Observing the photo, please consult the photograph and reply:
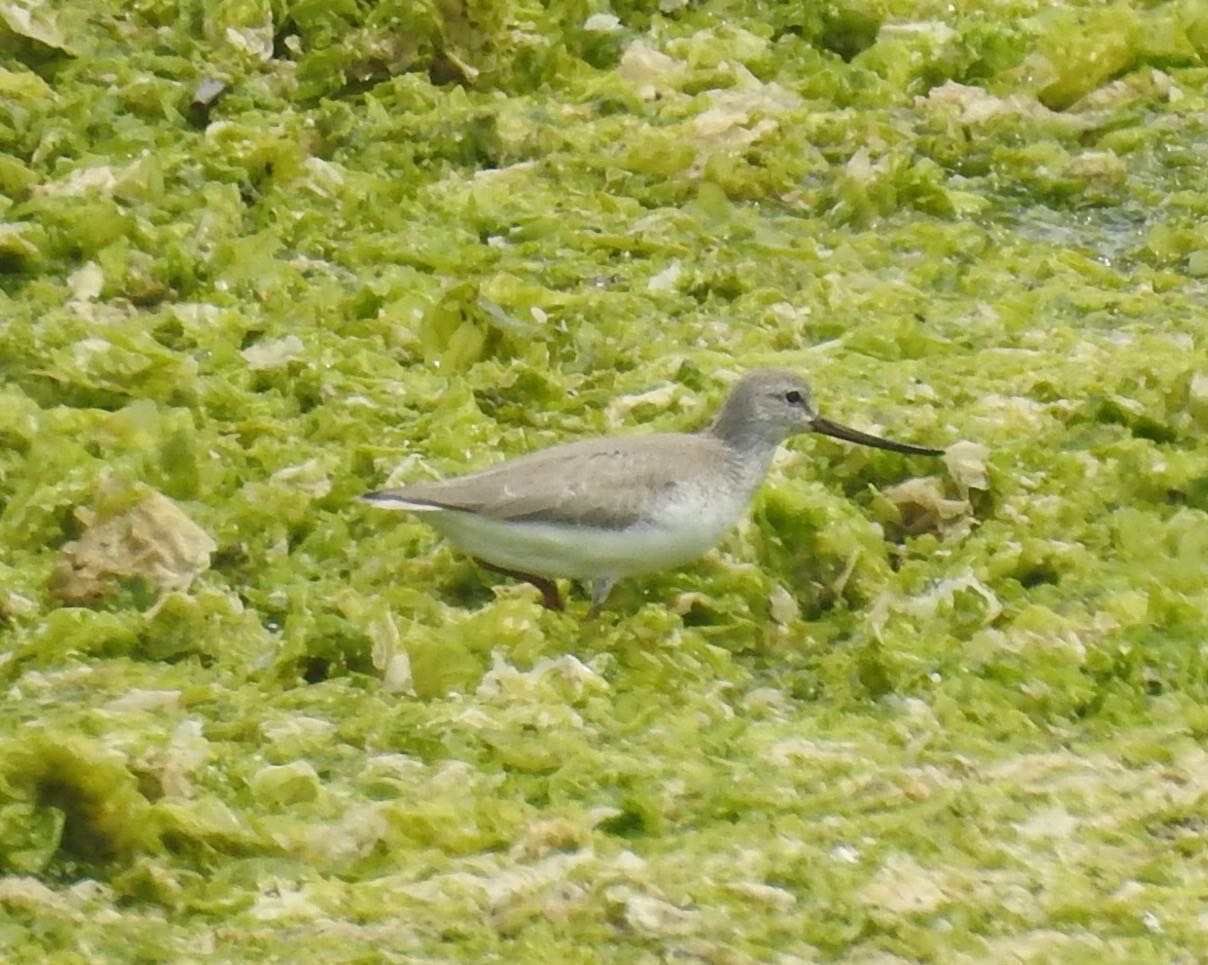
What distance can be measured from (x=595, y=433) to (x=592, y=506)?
982mm

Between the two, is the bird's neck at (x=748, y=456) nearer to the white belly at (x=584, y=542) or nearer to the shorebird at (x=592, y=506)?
the shorebird at (x=592, y=506)

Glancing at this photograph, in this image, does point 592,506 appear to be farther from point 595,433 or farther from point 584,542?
point 595,433

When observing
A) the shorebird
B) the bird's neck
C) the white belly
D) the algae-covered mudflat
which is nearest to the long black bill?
the algae-covered mudflat

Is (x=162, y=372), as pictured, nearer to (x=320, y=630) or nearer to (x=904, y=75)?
(x=320, y=630)

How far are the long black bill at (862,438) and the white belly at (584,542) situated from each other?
Result: 0.64 m

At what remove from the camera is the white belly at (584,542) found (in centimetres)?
552

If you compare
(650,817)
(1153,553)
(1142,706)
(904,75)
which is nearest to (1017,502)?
(1153,553)

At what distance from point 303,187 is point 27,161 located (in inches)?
39.4

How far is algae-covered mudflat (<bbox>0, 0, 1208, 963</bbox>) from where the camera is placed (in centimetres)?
429

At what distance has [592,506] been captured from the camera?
5566 mm

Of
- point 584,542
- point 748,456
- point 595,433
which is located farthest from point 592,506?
point 595,433

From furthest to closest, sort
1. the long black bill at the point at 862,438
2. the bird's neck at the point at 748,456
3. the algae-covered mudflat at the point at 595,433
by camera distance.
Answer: the long black bill at the point at 862,438 → the bird's neck at the point at 748,456 → the algae-covered mudflat at the point at 595,433

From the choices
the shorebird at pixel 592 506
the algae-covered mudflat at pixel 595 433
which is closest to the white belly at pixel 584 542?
the shorebird at pixel 592 506

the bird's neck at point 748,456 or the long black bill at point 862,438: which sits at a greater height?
the bird's neck at point 748,456
